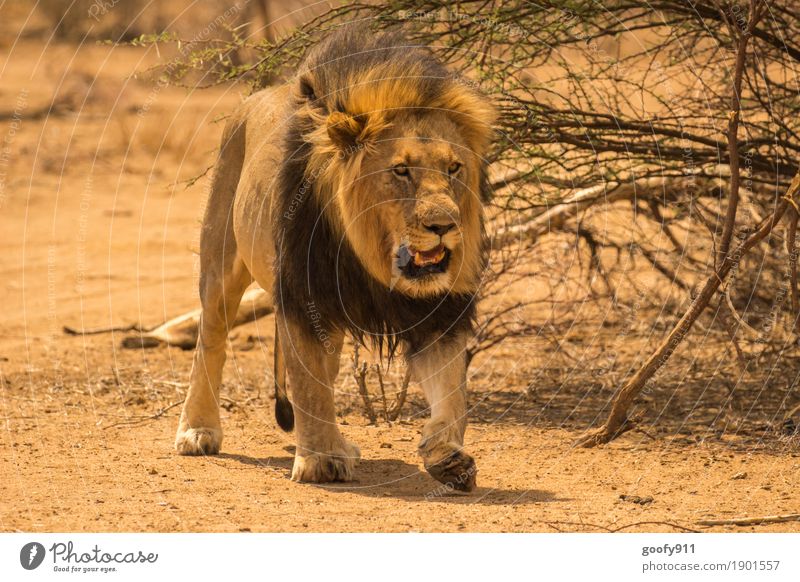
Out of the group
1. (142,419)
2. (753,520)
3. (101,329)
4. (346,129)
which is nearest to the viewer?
(753,520)

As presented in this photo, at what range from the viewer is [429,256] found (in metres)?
5.45

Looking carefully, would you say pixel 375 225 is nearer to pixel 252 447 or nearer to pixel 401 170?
pixel 401 170

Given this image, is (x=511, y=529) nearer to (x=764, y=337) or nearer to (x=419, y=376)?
(x=419, y=376)

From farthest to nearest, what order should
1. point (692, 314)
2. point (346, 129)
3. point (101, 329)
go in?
1. point (101, 329)
2. point (692, 314)
3. point (346, 129)

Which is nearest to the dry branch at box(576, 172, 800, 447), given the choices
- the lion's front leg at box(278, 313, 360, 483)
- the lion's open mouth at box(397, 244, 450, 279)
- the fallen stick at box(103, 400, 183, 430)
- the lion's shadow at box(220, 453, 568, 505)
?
the lion's shadow at box(220, 453, 568, 505)

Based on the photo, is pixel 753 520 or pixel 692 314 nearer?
pixel 753 520

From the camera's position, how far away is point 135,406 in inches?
325

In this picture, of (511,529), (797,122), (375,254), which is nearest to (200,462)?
(375,254)

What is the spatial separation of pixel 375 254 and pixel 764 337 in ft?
12.2

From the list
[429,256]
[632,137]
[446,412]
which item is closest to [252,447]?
[446,412]

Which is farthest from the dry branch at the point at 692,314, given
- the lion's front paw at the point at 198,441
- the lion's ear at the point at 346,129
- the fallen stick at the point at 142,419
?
the fallen stick at the point at 142,419

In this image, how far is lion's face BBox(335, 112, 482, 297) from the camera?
209 inches
